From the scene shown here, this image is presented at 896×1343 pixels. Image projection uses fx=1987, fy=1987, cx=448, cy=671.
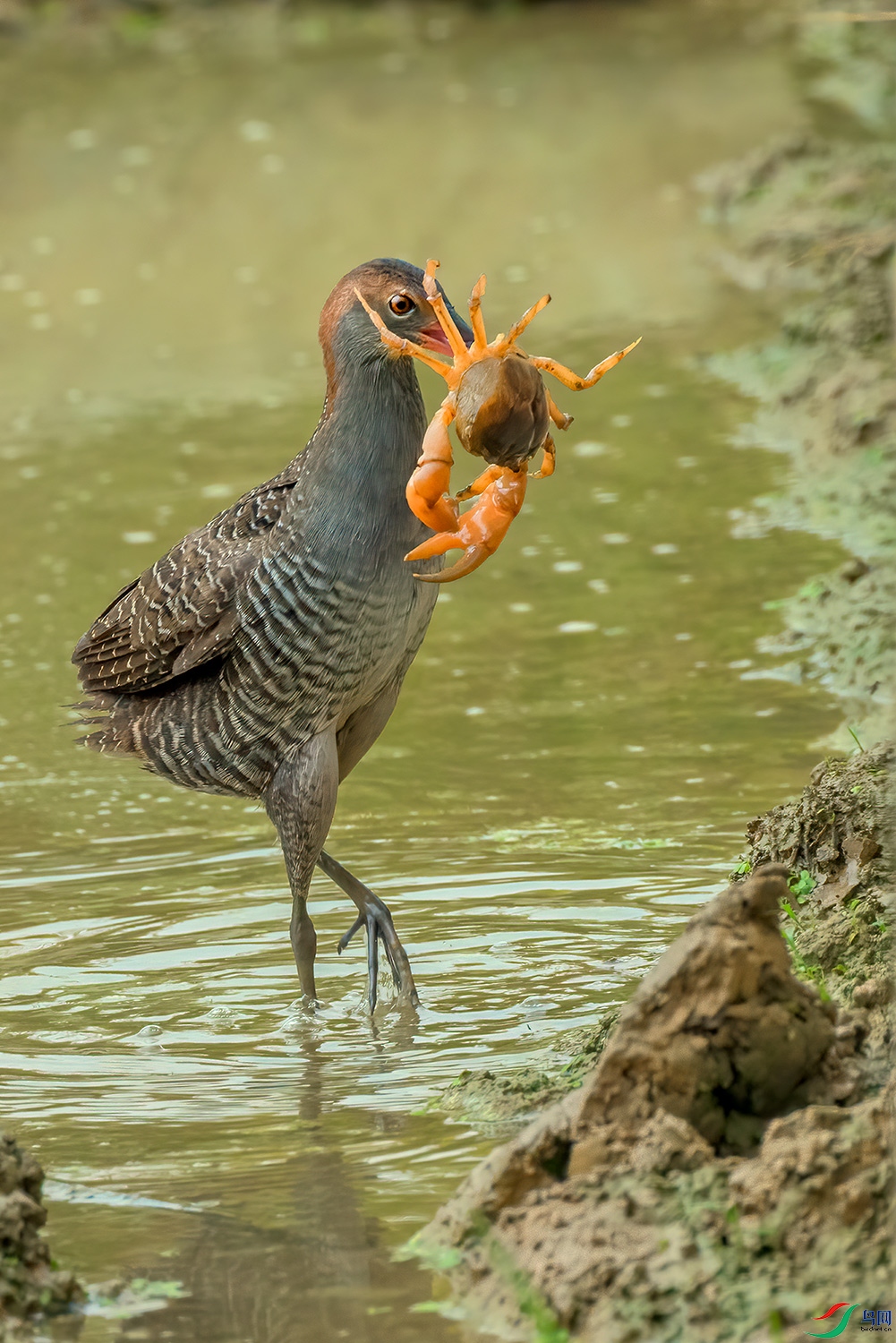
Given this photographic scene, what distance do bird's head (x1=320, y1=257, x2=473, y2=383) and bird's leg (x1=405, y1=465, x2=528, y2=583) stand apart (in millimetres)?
556

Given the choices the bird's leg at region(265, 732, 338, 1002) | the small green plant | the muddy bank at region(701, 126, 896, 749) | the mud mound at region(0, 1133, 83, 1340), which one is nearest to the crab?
the bird's leg at region(265, 732, 338, 1002)

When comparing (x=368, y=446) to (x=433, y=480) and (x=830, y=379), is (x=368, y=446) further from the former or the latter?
(x=830, y=379)

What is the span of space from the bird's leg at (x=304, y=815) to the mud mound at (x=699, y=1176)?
6.11 ft

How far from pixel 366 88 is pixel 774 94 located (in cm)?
455

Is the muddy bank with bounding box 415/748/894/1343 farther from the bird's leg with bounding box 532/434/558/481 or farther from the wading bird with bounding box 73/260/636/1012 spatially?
the wading bird with bounding box 73/260/636/1012

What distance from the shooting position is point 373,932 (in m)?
5.75

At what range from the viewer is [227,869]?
A: 22.2 feet

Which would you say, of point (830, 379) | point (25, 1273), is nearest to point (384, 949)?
point (25, 1273)

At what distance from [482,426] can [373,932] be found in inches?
67.7

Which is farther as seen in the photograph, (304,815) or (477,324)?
(304,815)

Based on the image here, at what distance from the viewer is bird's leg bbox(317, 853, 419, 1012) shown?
18.4ft

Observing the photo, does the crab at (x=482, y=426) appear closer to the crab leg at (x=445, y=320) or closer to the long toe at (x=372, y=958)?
the crab leg at (x=445, y=320)

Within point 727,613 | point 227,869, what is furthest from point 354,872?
point 727,613

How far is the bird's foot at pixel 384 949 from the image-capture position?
5580 mm
